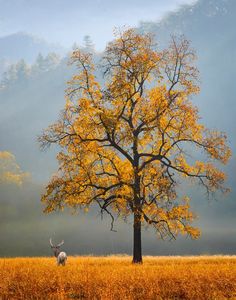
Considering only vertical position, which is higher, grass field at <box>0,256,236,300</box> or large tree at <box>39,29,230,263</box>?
large tree at <box>39,29,230,263</box>

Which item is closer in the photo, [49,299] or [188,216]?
[49,299]

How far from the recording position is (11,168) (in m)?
95.2

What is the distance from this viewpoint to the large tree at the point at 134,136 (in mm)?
27172

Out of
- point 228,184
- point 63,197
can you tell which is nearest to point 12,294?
point 63,197

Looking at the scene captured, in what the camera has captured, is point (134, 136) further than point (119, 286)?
Yes

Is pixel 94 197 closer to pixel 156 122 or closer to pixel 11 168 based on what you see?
pixel 156 122

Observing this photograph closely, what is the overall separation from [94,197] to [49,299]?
1392 cm

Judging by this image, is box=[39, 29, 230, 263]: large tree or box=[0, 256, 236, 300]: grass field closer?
box=[0, 256, 236, 300]: grass field

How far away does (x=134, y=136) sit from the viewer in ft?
91.3

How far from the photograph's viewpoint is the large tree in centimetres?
2717

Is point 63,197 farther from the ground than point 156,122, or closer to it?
closer to it

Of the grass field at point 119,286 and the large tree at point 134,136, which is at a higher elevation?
the large tree at point 134,136

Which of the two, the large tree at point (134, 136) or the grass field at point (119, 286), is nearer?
the grass field at point (119, 286)

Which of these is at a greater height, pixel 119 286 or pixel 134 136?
pixel 134 136
